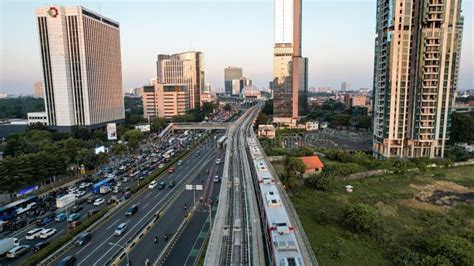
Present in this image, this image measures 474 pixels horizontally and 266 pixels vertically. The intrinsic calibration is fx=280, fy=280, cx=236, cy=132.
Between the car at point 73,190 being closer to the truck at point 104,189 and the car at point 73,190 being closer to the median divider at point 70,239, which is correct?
the truck at point 104,189

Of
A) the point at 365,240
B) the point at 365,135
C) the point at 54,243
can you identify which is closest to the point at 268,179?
the point at 365,240

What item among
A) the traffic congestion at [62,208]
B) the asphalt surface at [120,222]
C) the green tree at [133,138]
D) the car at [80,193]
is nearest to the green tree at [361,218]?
the asphalt surface at [120,222]

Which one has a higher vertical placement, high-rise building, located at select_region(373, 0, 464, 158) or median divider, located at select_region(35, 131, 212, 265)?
high-rise building, located at select_region(373, 0, 464, 158)

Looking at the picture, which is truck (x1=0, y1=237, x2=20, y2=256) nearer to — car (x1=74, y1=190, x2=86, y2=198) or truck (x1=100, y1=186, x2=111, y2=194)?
car (x1=74, y1=190, x2=86, y2=198)

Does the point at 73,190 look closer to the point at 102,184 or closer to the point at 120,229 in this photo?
the point at 102,184

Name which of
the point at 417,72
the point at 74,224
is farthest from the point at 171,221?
the point at 417,72

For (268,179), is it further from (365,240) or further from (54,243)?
(54,243)

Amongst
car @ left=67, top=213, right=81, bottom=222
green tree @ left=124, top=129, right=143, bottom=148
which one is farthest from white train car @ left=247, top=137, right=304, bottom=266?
green tree @ left=124, top=129, right=143, bottom=148
